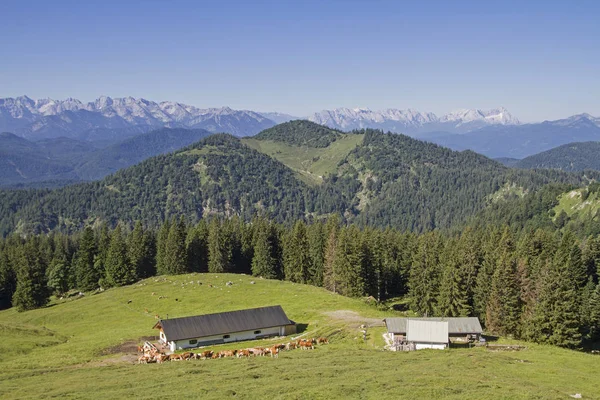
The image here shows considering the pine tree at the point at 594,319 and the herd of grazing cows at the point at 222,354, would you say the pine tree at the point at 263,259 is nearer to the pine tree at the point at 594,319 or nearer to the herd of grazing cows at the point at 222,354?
the herd of grazing cows at the point at 222,354

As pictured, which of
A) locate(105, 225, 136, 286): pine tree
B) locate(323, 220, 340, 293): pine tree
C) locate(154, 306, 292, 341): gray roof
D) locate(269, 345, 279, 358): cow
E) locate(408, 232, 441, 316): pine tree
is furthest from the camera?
locate(105, 225, 136, 286): pine tree

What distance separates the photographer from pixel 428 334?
197 feet

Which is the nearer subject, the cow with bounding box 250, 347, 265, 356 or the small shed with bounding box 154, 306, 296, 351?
the cow with bounding box 250, 347, 265, 356

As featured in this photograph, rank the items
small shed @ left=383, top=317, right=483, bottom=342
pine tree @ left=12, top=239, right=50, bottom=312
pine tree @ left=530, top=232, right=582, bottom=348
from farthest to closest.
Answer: pine tree @ left=12, top=239, right=50, bottom=312 < pine tree @ left=530, top=232, right=582, bottom=348 < small shed @ left=383, top=317, right=483, bottom=342

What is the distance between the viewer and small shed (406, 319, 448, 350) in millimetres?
59750

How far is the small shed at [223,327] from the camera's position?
6775 centimetres

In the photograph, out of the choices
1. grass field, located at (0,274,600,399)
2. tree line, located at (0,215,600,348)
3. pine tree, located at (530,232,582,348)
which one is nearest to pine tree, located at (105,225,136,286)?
tree line, located at (0,215,600,348)

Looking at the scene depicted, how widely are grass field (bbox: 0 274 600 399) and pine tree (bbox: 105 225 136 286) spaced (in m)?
33.5

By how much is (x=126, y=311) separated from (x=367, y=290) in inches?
2117

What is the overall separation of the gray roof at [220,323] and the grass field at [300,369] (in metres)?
5.58

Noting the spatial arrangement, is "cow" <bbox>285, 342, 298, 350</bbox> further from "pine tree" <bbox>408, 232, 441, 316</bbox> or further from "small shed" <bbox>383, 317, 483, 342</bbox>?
"pine tree" <bbox>408, 232, 441, 316</bbox>

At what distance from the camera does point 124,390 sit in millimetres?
42000

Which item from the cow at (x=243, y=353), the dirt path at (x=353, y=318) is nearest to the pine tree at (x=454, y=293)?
the dirt path at (x=353, y=318)

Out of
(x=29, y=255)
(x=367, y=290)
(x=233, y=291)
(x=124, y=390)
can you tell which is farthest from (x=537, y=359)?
(x=29, y=255)
